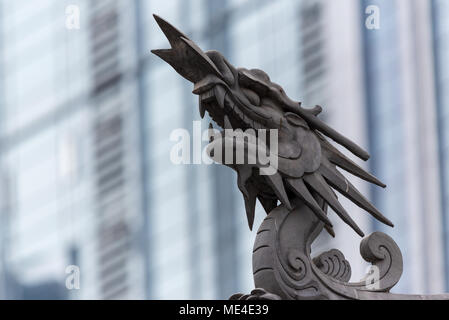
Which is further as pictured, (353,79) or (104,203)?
(104,203)

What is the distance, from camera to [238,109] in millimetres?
13516

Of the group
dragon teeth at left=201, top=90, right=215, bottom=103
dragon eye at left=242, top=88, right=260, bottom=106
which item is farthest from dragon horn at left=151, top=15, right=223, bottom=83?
dragon eye at left=242, top=88, right=260, bottom=106

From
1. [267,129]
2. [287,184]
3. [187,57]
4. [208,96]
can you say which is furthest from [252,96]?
[287,184]

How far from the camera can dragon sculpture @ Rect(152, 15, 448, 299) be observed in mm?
13227

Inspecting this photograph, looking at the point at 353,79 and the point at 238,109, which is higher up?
the point at 353,79

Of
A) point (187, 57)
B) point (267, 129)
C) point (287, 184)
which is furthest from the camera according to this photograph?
point (267, 129)

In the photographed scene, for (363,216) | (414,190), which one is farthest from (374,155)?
(363,216)

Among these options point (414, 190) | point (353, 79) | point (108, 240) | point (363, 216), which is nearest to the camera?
point (363, 216)

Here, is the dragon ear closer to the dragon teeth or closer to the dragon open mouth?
the dragon open mouth

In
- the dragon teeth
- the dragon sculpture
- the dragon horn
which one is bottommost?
the dragon sculpture

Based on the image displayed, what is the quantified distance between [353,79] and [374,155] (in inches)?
199

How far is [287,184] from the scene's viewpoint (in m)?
13.5

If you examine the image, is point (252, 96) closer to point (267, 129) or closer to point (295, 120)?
point (267, 129)

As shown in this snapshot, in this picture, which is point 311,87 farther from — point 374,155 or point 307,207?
point 307,207
